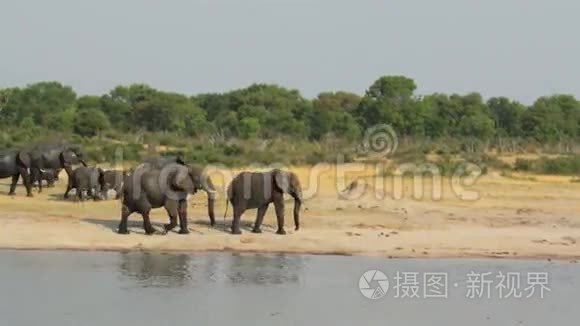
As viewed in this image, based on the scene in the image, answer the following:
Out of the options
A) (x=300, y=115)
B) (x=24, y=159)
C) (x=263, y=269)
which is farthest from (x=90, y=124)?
(x=263, y=269)

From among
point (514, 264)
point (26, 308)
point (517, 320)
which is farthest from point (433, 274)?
point (26, 308)

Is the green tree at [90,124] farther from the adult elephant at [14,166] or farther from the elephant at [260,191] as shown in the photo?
the elephant at [260,191]

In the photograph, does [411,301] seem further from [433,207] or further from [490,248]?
[433,207]

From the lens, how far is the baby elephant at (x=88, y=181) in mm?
23016

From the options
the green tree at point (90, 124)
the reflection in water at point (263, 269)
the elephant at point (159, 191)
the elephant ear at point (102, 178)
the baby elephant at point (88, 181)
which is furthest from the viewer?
the green tree at point (90, 124)

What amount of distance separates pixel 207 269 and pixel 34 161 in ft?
30.5

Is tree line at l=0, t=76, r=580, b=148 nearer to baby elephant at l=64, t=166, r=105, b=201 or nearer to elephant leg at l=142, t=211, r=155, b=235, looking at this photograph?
baby elephant at l=64, t=166, r=105, b=201

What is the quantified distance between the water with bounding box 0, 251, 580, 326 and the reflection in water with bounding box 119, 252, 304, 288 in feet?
0.05

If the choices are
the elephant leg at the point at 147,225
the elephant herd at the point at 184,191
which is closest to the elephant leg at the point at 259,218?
the elephant herd at the point at 184,191

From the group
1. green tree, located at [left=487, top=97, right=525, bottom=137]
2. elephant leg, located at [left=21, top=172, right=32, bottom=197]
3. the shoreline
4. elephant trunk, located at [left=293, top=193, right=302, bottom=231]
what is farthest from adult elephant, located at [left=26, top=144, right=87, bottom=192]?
green tree, located at [left=487, top=97, right=525, bottom=137]

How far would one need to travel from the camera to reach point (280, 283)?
50.9ft

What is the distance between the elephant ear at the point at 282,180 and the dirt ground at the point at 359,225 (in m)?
0.87

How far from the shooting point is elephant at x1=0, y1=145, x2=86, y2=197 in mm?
24406

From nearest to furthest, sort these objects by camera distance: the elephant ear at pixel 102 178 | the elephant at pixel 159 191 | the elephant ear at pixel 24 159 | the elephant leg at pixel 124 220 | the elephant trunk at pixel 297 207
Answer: the elephant at pixel 159 191
the elephant leg at pixel 124 220
the elephant trunk at pixel 297 207
the elephant ear at pixel 102 178
the elephant ear at pixel 24 159
